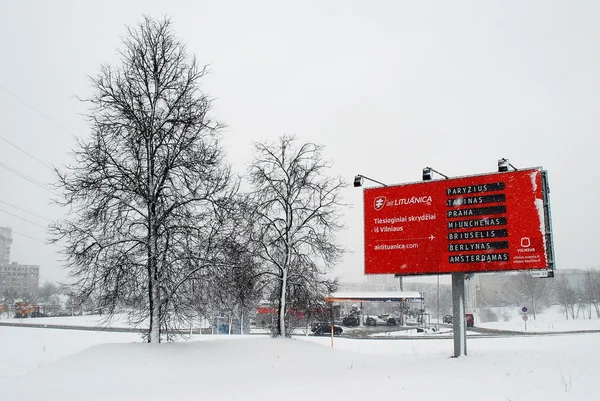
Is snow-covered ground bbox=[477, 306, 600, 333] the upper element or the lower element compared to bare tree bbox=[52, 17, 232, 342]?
lower

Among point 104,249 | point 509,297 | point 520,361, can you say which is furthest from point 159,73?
point 509,297

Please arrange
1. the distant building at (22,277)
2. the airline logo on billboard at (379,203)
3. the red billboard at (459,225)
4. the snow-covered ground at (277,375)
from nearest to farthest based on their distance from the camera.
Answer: the snow-covered ground at (277,375) → the red billboard at (459,225) → the airline logo on billboard at (379,203) → the distant building at (22,277)

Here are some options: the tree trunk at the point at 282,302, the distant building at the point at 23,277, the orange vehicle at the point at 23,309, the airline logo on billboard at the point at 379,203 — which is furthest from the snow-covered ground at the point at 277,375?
the distant building at the point at 23,277

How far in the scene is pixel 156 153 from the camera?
56.4 feet

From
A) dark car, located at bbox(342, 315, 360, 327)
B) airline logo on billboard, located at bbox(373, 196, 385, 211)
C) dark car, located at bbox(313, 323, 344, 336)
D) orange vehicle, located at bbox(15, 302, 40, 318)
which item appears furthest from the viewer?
orange vehicle, located at bbox(15, 302, 40, 318)

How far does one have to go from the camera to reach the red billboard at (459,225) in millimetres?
17922

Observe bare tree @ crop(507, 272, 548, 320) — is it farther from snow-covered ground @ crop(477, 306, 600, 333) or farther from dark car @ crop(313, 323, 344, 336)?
dark car @ crop(313, 323, 344, 336)

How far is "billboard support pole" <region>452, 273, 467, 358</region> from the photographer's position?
758 inches

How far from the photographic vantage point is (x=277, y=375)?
47.9 ft

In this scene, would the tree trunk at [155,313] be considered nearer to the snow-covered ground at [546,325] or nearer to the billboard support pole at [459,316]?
the billboard support pole at [459,316]

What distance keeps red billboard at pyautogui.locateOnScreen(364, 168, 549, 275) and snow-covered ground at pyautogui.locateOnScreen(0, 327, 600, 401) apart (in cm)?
377

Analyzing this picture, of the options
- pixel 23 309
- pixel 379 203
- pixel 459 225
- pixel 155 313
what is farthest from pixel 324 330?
pixel 23 309

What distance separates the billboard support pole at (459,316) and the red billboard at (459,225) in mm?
1038

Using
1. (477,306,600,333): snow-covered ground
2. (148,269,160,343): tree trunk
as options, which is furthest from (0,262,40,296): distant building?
(148,269,160,343): tree trunk
